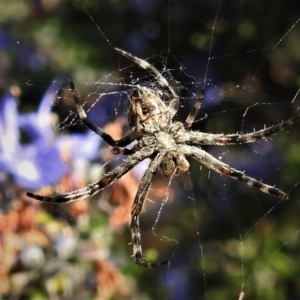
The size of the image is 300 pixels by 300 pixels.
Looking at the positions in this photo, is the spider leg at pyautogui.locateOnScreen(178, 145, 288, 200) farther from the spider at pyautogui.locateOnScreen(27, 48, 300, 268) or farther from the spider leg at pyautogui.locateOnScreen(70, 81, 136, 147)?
the spider leg at pyautogui.locateOnScreen(70, 81, 136, 147)

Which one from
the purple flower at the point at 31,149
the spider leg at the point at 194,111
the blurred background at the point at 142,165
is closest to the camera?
the spider leg at the point at 194,111

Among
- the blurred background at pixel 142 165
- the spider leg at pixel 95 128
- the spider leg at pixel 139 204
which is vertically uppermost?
the blurred background at pixel 142 165

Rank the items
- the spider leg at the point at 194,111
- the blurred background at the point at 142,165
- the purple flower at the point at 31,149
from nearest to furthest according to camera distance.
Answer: the spider leg at the point at 194,111, the blurred background at the point at 142,165, the purple flower at the point at 31,149

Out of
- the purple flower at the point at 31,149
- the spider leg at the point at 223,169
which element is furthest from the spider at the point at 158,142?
the purple flower at the point at 31,149

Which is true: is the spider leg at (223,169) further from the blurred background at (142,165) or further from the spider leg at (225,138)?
the blurred background at (142,165)

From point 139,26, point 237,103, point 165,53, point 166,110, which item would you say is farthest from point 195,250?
point 166,110

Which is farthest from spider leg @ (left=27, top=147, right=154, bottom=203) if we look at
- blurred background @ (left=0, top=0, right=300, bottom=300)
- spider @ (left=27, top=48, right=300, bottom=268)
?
blurred background @ (left=0, top=0, right=300, bottom=300)

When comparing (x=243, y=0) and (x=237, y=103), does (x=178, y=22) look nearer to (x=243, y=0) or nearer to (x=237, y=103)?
(x=243, y=0)
